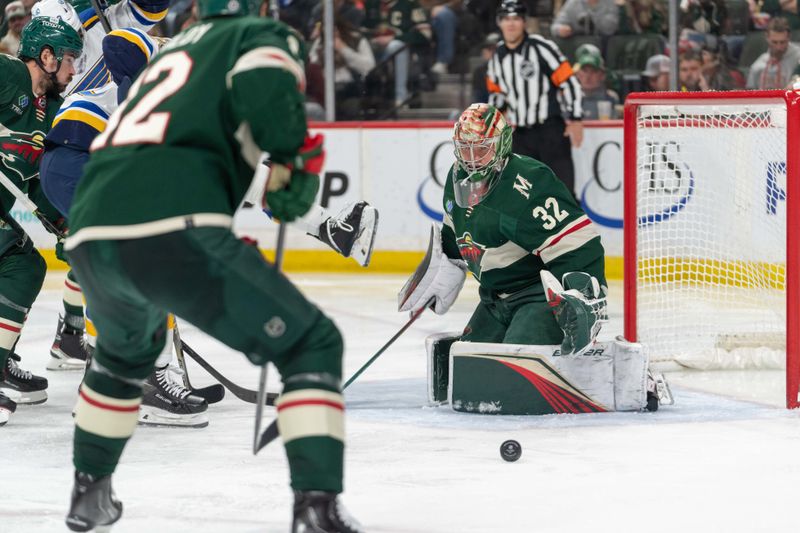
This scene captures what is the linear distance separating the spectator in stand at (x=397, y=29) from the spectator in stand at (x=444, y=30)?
0.17ft

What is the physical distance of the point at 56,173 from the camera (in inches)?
156

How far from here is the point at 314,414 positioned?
93.0 inches

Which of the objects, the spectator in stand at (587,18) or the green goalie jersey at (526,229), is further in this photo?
the spectator in stand at (587,18)

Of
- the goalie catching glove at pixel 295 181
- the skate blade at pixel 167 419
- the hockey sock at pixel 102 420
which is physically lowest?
the skate blade at pixel 167 419

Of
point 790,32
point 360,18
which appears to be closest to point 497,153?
point 790,32

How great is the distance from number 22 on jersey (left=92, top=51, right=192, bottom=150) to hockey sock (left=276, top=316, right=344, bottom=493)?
1.41 ft

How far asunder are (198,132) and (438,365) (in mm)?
1911

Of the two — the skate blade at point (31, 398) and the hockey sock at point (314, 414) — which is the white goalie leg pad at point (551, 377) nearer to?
the skate blade at point (31, 398)

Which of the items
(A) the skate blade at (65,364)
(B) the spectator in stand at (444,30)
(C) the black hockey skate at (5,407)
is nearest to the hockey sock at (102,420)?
(C) the black hockey skate at (5,407)

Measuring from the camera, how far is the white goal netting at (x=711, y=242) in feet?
15.8

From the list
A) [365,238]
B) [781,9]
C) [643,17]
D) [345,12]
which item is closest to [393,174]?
[345,12]

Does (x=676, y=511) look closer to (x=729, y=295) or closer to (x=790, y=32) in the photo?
(x=729, y=295)

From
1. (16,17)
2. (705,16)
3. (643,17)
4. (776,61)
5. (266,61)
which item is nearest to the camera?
(266,61)

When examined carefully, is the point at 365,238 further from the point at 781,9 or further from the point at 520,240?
the point at 781,9
